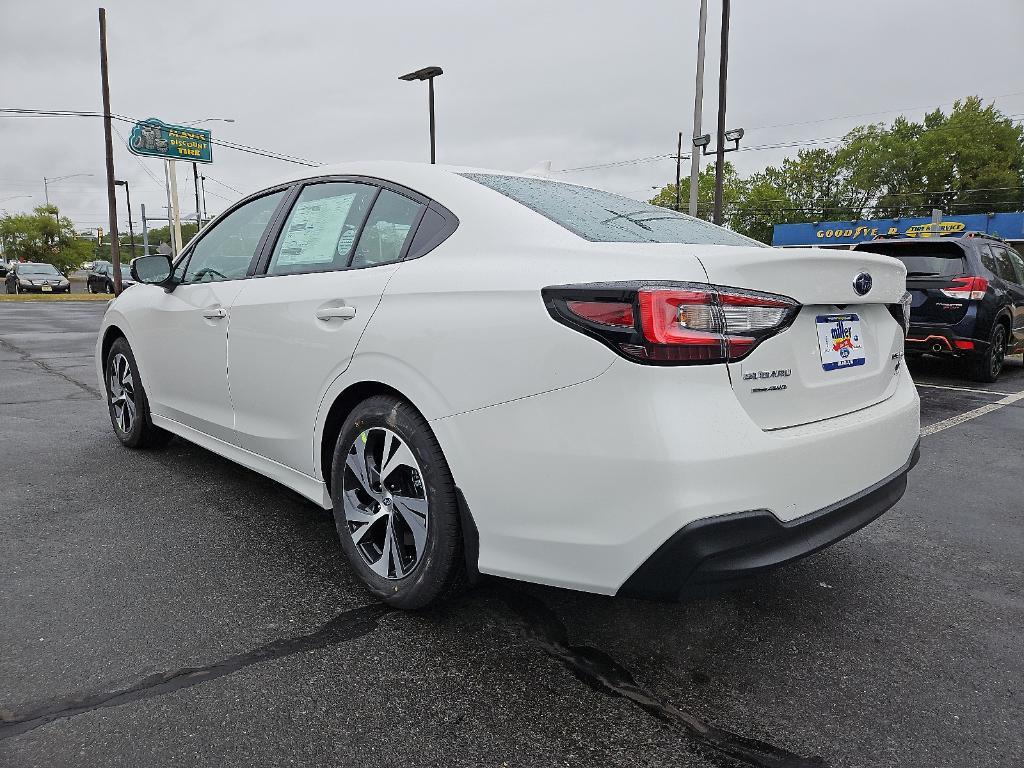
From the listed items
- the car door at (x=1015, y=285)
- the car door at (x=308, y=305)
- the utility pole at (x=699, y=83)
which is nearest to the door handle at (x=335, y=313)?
the car door at (x=308, y=305)

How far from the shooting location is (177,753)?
1772mm

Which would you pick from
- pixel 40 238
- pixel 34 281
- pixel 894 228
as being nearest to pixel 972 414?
pixel 34 281

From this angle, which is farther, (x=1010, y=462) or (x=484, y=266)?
(x=1010, y=462)

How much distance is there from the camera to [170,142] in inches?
1554

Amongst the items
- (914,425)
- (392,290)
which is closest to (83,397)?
(392,290)

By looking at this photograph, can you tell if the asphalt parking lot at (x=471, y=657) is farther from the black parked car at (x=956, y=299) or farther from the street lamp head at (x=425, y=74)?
the street lamp head at (x=425, y=74)

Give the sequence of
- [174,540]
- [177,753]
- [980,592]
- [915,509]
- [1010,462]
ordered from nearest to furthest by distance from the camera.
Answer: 1. [177,753]
2. [980,592]
3. [174,540]
4. [915,509]
5. [1010,462]

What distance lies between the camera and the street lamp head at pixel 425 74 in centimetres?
2060

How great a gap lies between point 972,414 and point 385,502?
567 cm

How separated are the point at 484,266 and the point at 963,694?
6.10 ft

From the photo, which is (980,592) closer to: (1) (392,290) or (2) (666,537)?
(2) (666,537)

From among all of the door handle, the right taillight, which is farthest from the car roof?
the right taillight

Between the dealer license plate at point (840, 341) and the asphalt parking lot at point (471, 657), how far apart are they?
0.91m

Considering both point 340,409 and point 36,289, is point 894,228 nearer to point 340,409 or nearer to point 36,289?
point 36,289
